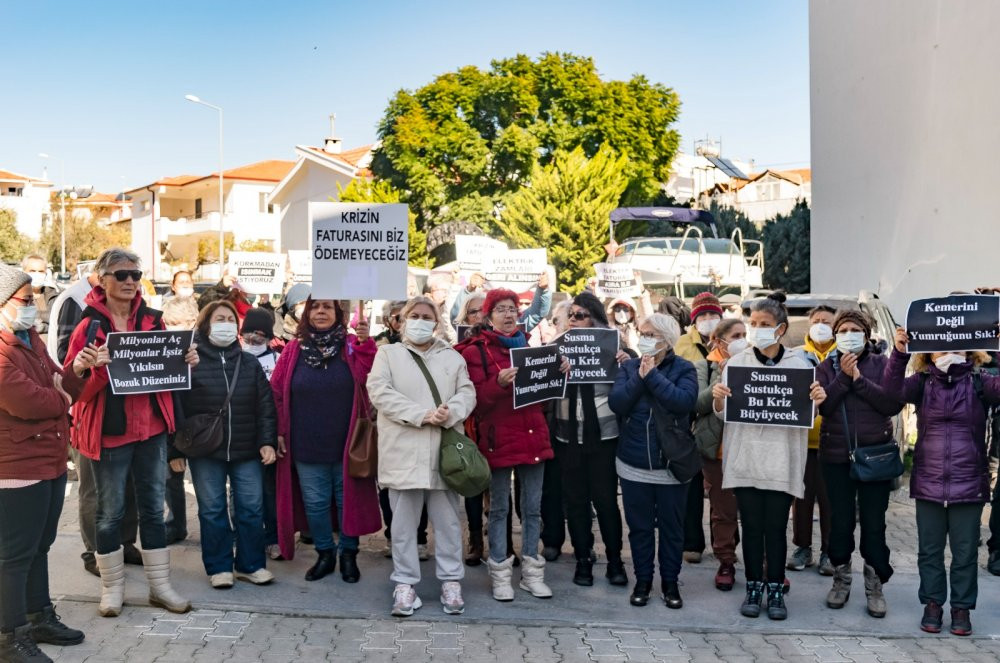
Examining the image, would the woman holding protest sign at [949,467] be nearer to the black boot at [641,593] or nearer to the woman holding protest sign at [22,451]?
the black boot at [641,593]

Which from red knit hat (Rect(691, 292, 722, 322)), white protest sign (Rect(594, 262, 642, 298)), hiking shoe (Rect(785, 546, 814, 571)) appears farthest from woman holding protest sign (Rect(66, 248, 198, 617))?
white protest sign (Rect(594, 262, 642, 298))

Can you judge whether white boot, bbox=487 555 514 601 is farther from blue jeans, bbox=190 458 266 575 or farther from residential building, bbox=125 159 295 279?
residential building, bbox=125 159 295 279

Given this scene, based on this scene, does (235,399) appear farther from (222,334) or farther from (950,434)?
(950,434)

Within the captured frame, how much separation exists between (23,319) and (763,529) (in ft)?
14.8

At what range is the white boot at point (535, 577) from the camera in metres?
6.93

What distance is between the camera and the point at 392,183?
42344 mm

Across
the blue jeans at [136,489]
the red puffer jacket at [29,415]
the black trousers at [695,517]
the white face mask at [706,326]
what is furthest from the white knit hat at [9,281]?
the black trousers at [695,517]

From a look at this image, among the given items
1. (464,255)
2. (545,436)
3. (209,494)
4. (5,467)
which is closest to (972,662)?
(545,436)

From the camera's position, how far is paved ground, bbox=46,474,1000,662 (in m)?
5.88

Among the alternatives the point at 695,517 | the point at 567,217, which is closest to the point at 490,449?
the point at 695,517

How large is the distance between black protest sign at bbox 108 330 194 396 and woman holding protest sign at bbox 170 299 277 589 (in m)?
0.32

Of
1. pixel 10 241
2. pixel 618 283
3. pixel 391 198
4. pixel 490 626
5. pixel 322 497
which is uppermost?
pixel 391 198

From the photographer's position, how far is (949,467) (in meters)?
6.21

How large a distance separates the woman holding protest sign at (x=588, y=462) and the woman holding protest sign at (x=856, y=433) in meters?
1.37
